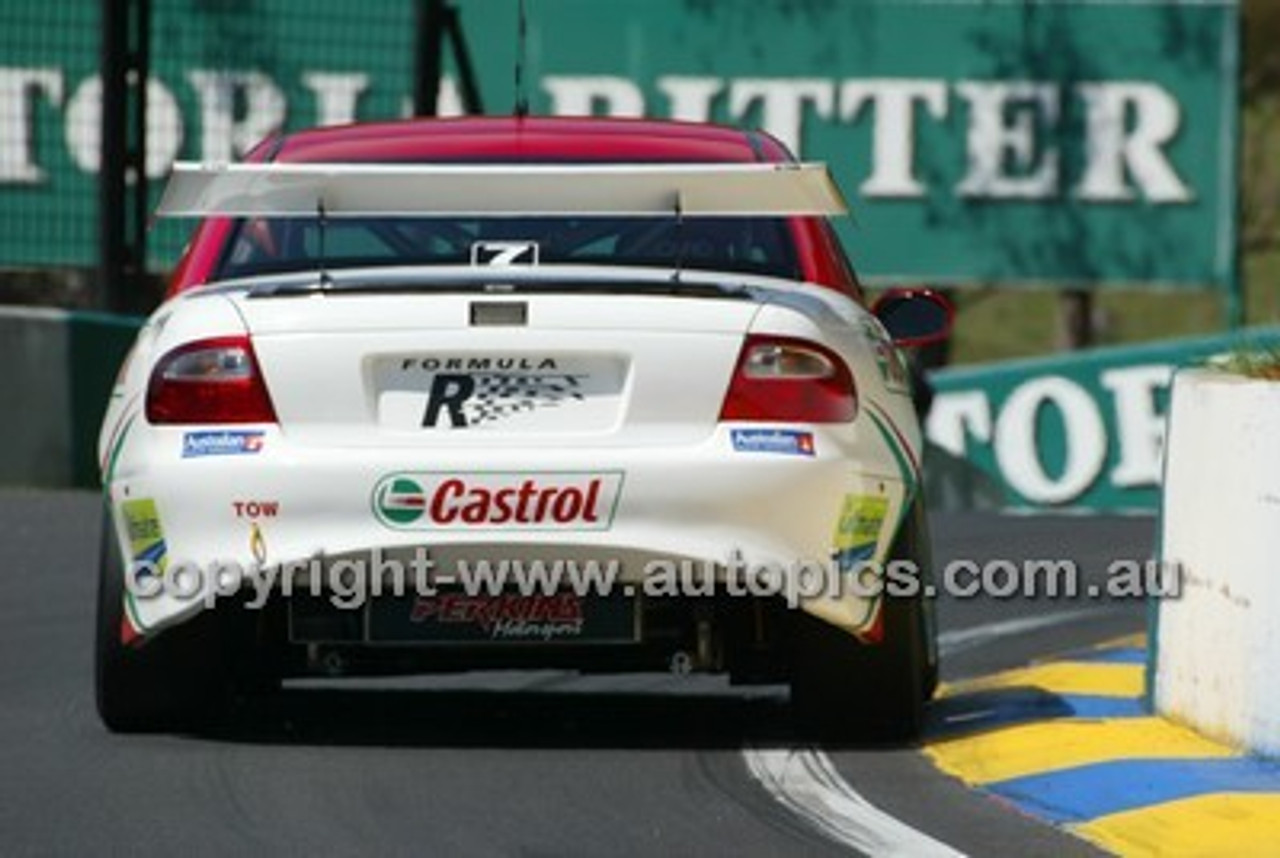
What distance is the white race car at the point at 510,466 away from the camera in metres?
8.88

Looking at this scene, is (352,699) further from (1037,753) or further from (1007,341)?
(1007,341)

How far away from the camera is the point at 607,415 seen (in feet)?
29.5

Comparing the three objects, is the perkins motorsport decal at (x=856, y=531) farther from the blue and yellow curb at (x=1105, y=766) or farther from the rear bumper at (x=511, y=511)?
the blue and yellow curb at (x=1105, y=766)

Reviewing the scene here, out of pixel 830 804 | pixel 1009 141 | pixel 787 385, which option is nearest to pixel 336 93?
pixel 1009 141

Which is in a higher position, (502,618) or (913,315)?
(913,315)

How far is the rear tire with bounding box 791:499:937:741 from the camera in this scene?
9352 mm

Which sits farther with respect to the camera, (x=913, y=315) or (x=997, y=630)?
(x=997, y=630)

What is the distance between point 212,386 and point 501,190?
781 millimetres

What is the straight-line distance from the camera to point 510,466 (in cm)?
885

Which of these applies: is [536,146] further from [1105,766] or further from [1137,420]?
[1137,420]

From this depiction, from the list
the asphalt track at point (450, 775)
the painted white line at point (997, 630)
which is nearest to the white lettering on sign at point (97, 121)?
the painted white line at point (997, 630)

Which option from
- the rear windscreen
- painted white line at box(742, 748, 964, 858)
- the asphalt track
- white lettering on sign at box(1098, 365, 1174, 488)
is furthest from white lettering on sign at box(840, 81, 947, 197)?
painted white line at box(742, 748, 964, 858)

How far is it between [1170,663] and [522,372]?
6.34ft

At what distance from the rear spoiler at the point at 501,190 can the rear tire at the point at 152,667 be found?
0.79 m
